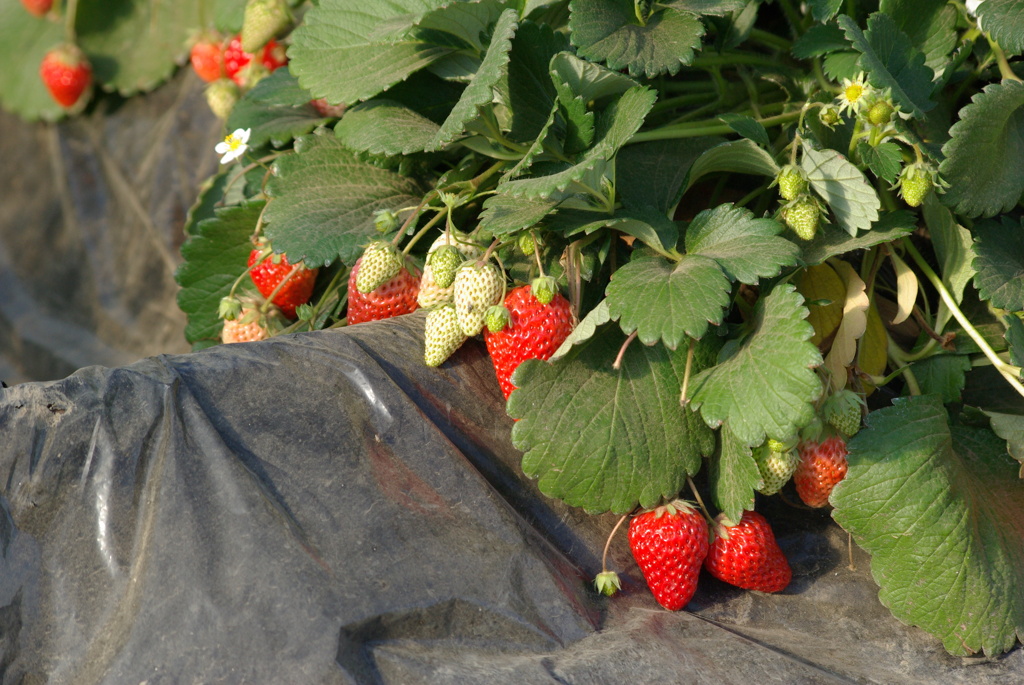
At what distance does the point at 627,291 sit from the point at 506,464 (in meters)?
0.27

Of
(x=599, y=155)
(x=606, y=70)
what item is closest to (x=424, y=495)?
(x=599, y=155)

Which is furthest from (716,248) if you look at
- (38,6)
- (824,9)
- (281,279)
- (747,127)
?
(38,6)

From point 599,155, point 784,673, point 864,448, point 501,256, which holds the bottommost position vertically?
point 784,673

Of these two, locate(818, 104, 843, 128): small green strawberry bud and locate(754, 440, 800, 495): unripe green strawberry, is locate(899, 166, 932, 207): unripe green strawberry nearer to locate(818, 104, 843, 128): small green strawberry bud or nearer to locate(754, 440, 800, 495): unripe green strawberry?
locate(818, 104, 843, 128): small green strawberry bud

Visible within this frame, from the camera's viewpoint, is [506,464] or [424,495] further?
[506,464]

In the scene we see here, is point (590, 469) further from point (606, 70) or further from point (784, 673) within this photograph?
point (606, 70)

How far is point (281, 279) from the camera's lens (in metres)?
1.23

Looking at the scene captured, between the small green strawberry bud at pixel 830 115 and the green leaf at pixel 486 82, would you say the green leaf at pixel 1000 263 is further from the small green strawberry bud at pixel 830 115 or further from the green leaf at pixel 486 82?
the green leaf at pixel 486 82

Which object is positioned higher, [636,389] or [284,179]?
[284,179]

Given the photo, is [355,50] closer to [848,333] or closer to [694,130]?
[694,130]

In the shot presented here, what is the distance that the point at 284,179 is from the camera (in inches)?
46.6

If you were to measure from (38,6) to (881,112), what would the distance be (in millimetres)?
2290

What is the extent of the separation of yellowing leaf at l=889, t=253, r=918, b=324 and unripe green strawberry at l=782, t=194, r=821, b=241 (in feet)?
0.66

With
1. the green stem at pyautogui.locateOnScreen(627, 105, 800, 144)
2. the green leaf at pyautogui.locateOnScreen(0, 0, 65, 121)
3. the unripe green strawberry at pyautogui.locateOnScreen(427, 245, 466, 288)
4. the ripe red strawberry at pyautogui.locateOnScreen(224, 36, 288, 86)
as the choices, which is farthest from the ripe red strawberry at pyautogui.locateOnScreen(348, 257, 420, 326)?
Answer: the green leaf at pyautogui.locateOnScreen(0, 0, 65, 121)
